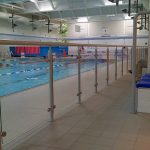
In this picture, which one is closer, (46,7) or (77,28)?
(46,7)

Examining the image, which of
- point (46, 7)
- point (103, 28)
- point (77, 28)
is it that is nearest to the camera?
point (46, 7)

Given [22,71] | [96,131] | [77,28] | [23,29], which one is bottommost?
[96,131]

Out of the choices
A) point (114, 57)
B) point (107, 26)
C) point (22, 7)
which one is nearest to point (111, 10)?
point (22, 7)

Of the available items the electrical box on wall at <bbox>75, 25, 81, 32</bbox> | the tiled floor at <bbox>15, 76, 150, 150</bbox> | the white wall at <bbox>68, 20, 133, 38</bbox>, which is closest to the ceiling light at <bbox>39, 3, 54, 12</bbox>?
the tiled floor at <bbox>15, 76, 150, 150</bbox>

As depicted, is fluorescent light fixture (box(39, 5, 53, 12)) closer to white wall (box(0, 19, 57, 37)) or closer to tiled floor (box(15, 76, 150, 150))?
white wall (box(0, 19, 57, 37))

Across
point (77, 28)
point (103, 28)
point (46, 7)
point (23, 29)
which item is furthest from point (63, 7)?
point (77, 28)

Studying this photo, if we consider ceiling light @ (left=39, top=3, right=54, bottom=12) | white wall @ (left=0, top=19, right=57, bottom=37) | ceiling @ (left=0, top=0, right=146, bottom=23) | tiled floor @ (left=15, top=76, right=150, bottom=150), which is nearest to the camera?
tiled floor @ (left=15, top=76, right=150, bottom=150)

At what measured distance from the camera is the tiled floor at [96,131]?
2.25m

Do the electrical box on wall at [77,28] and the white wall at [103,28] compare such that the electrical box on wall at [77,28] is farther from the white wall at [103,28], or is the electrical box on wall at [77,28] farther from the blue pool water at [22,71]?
the blue pool water at [22,71]

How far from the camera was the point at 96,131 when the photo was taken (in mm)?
2625

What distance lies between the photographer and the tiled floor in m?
2.25

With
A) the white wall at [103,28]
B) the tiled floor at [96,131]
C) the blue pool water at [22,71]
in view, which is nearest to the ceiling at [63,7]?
the blue pool water at [22,71]

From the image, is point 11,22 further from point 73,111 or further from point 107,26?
point 73,111

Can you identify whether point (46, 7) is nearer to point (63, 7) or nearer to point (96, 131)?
point (63, 7)
